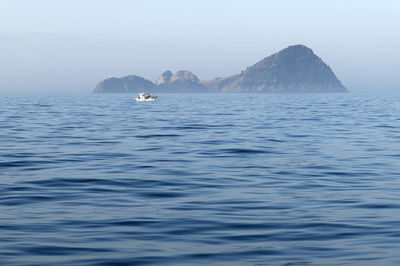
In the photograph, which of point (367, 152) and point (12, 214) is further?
point (367, 152)

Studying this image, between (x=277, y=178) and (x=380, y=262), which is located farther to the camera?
(x=277, y=178)

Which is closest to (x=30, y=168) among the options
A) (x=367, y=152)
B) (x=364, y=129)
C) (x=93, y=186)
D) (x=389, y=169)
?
(x=93, y=186)

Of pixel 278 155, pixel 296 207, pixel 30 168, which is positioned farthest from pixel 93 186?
pixel 278 155

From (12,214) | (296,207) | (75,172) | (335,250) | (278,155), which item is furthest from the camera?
(278,155)

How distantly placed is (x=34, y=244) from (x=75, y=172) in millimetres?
9537

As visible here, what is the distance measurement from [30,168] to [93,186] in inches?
194

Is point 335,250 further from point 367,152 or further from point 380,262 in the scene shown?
point 367,152

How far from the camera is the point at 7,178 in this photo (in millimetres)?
18547

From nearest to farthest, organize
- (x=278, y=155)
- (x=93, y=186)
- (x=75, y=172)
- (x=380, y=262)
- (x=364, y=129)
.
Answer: (x=380, y=262)
(x=93, y=186)
(x=75, y=172)
(x=278, y=155)
(x=364, y=129)

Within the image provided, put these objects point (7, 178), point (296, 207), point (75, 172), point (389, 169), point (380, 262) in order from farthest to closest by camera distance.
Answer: point (389, 169)
point (75, 172)
point (7, 178)
point (296, 207)
point (380, 262)

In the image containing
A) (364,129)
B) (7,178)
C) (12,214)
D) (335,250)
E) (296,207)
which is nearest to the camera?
(335,250)

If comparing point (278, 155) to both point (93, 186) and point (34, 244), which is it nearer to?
point (93, 186)

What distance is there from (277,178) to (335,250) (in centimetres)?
883

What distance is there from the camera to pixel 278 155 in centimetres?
2584
